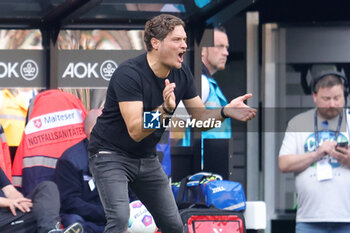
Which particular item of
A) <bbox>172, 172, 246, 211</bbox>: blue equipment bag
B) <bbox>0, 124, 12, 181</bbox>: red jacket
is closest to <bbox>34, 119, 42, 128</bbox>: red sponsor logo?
<bbox>0, 124, 12, 181</bbox>: red jacket

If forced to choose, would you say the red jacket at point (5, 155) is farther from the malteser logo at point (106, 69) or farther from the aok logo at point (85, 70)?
the malteser logo at point (106, 69)

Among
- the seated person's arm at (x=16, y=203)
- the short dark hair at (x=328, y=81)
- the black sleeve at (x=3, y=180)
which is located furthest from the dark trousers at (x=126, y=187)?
the short dark hair at (x=328, y=81)

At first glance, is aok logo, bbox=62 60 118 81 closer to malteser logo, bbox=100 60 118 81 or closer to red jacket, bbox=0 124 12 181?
malteser logo, bbox=100 60 118 81

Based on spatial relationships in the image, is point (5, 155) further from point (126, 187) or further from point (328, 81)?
point (328, 81)

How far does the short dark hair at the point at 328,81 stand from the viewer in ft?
26.6

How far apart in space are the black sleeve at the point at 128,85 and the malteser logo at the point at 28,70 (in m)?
2.67

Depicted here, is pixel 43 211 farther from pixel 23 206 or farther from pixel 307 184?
pixel 307 184

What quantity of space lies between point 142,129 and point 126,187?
16.4 inches

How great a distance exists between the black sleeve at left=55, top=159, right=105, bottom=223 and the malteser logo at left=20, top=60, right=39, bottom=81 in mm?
1074

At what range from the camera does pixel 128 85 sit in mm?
6254

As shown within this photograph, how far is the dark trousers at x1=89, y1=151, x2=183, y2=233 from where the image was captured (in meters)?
6.24

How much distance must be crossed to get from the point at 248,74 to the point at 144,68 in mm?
3799

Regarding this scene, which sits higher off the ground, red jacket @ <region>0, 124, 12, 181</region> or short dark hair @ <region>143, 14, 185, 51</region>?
short dark hair @ <region>143, 14, 185, 51</region>

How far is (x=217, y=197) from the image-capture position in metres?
8.02
